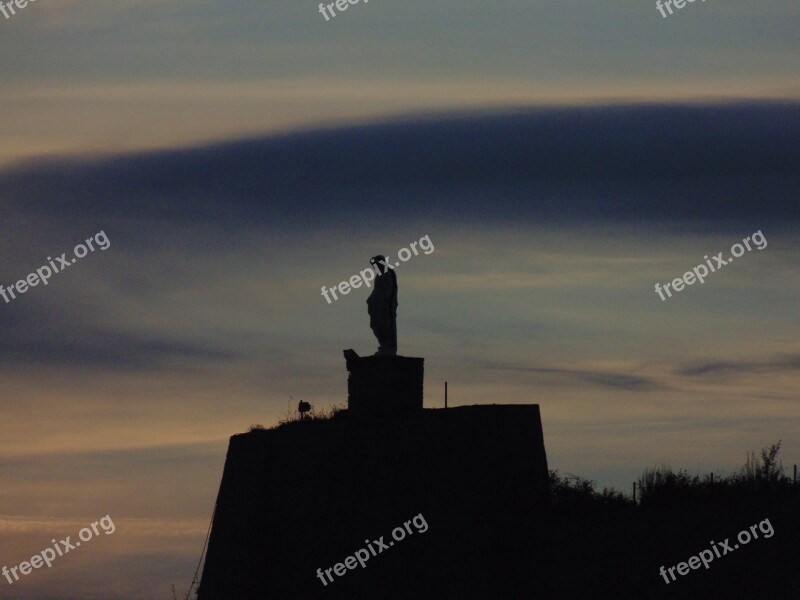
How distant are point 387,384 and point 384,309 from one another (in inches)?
64.3

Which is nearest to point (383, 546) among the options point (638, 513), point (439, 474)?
point (439, 474)

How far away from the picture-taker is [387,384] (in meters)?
35.6

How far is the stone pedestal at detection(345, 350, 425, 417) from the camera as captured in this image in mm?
35625

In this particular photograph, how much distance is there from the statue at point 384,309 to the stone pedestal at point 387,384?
2.11 ft

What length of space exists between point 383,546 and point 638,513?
5.03m

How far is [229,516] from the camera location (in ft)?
129

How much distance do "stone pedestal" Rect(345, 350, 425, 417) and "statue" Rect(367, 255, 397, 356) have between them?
25.3 inches

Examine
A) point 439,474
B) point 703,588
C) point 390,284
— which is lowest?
point 703,588

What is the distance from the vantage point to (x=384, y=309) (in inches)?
1438

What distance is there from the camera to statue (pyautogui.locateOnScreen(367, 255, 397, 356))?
120 feet

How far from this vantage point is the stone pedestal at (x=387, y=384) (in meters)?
35.6

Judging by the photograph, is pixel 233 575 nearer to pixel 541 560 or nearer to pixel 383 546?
pixel 383 546

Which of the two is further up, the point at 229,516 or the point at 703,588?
the point at 229,516

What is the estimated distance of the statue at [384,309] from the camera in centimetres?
3650
